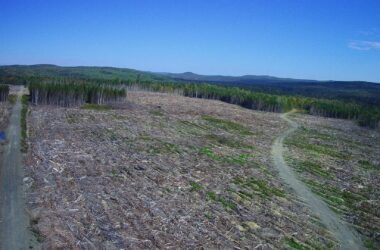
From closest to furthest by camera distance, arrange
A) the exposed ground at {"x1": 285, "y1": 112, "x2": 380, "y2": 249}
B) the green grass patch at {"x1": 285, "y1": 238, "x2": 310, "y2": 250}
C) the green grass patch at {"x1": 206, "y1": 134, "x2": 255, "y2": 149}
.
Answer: the green grass patch at {"x1": 285, "y1": 238, "x2": 310, "y2": 250}
the exposed ground at {"x1": 285, "y1": 112, "x2": 380, "y2": 249}
the green grass patch at {"x1": 206, "y1": 134, "x2": 255, "y2": 149}

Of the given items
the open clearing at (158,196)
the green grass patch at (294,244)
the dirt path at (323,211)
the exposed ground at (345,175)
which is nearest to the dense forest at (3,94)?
the open clearing at (158,196)

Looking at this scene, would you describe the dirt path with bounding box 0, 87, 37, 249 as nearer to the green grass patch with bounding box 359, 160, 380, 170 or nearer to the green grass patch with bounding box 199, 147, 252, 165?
the green grass patch with bounding box 199, 147, 252, 165

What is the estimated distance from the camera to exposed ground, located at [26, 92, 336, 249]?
19.4m

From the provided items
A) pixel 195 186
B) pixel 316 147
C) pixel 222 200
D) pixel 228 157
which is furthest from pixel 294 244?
pixel 316 147

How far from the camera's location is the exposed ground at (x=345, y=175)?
968 inches

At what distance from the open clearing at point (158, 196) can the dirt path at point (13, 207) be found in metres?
0.63

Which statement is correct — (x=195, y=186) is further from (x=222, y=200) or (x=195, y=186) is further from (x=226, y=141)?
(x=226, y=141)

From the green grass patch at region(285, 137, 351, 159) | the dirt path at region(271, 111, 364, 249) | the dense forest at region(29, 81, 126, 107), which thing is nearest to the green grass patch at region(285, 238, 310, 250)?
the dirt path at region(271, 111, 364, 249)

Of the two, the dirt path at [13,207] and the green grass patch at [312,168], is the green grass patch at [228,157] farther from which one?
the dirt path at [13,207]

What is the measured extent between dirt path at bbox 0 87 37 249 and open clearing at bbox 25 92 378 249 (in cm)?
63

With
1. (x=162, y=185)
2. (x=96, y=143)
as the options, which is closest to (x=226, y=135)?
(x=96, y=143)

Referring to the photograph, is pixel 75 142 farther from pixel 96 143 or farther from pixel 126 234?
pixel 126 234

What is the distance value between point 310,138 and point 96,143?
36925 mm

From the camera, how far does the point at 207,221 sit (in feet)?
70.5
